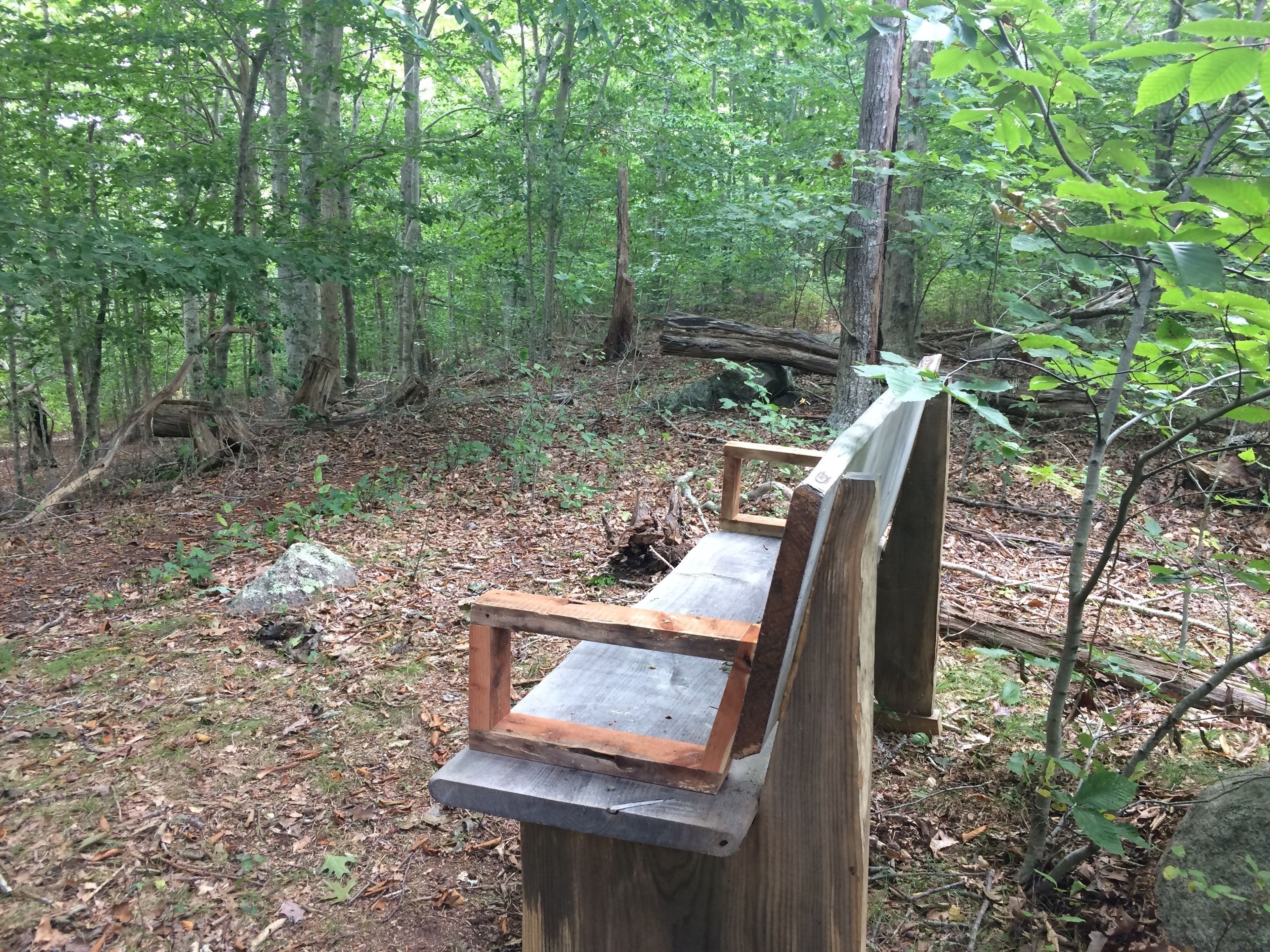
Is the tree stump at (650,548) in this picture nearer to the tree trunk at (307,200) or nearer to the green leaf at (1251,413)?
the green leaf at (1251,413)

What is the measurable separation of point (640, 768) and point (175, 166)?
8445mm

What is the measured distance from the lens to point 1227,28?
1131 millimetres

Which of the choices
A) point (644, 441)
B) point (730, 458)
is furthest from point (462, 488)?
point (730, 458)

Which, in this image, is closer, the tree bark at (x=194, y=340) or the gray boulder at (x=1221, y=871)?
the gray boulder at (x=1221, y=871)

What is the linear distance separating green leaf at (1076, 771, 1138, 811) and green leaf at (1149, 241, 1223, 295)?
3.78ft

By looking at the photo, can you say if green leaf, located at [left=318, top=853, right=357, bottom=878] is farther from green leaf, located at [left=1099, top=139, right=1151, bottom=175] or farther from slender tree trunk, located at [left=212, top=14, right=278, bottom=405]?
slender tree trunk, located at [left=212, top=14, right=278, bottom=405]

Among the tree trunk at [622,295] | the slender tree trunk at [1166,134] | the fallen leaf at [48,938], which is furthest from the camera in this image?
the tree trunk at [622,295]

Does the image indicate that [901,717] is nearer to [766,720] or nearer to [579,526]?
[766,720]

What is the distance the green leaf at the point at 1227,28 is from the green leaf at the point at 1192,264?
12.2 inches

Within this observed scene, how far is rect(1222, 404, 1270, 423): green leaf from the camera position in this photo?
1630mm

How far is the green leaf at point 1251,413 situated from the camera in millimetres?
1630

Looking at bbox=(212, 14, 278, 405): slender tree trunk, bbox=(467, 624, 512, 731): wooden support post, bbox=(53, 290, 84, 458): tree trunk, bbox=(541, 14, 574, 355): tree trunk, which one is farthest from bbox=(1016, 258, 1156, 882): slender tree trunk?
bbox=(53, 290, 84, 458): tree trunk

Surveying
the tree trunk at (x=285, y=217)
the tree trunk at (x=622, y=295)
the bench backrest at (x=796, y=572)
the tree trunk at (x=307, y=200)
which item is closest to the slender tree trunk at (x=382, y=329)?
the tree trunk at (x=285, y=217)

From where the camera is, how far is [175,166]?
7426 millimetres
